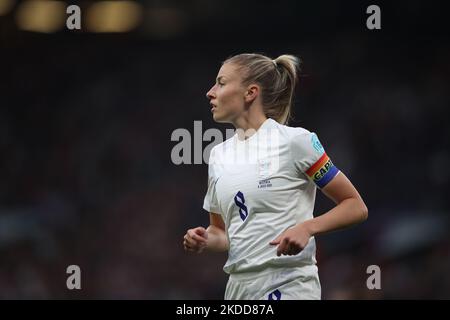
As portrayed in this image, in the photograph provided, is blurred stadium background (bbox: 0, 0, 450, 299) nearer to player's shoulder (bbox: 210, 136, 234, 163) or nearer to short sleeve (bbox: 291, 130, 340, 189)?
player's shoulder (bbox: 210, 136, 234, 163)

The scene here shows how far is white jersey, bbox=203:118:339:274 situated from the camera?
10.8ft

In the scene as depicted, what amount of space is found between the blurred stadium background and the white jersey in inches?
161

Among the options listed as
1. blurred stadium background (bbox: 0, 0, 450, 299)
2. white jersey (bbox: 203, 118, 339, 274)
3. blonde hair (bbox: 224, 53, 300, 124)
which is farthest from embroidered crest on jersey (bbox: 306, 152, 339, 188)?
blurred stadium background (bbox: 0, 0, 450, 299)

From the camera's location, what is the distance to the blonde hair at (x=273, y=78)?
3.61m

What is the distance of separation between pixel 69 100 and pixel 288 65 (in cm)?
514

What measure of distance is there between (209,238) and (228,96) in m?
0.61

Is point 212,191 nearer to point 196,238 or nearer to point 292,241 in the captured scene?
point 196,238

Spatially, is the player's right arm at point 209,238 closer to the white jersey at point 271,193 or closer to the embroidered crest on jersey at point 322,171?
the white jersey at point 271,193

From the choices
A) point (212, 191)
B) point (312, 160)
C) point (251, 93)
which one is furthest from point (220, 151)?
point (312, 160)

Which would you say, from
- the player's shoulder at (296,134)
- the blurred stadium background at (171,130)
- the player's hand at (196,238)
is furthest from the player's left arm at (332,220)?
the blurred stadium background at (171,130)

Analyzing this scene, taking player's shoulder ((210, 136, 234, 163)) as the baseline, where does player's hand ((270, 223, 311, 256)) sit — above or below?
below

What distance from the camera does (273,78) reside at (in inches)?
144
